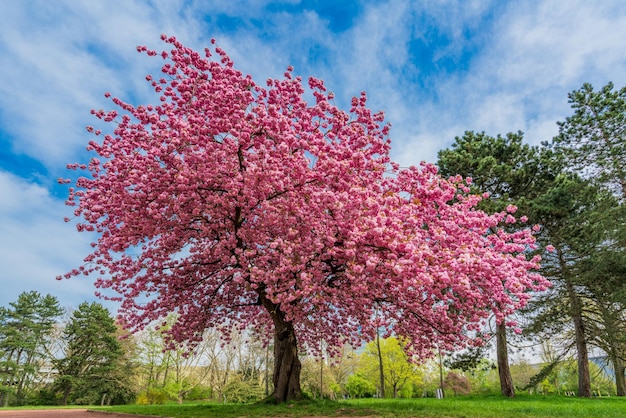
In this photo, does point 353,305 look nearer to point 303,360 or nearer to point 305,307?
point 305,307

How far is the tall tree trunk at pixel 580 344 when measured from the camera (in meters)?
20.8

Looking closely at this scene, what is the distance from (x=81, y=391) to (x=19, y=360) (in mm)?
10603

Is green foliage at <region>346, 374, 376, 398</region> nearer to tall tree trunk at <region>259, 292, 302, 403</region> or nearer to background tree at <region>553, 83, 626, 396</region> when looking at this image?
background tree at <region>553, 83, 626, 396</region>

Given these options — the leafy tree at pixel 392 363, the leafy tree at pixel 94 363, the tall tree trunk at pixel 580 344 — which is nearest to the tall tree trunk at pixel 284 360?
the tall tree trunk at pixel 580 344

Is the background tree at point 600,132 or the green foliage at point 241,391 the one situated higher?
the background tree at point 600,132

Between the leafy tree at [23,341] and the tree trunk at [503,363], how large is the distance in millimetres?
45449

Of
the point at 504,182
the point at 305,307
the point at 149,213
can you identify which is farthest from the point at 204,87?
the point at 504,182

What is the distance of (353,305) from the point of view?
1382 centimetres

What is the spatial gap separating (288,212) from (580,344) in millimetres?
20487

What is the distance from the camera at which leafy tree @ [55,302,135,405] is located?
37719 millimetres

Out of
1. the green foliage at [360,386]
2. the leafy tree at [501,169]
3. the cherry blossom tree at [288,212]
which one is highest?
the leafy tree at [501,169]

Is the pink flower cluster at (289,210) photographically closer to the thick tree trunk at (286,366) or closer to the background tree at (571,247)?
the thick tree trunk at (286,366)

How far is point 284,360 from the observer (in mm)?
14148

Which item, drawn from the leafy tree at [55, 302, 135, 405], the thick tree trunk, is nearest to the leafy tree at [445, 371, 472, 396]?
the leafy tree at [55, 302, 135, 405]
